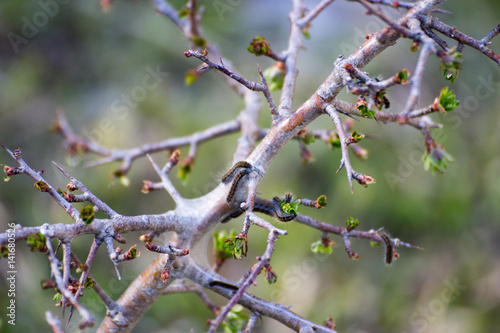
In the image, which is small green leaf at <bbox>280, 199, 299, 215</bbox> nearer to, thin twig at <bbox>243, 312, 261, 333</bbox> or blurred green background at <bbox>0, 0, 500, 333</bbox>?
thin twig at <bbox>243, 312, 261, 333</bbox>

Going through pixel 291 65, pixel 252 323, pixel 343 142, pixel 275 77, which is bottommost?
pixel 252 323

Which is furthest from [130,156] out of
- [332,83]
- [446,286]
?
[446,286]

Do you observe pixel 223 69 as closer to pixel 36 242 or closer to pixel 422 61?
pixel 422 61

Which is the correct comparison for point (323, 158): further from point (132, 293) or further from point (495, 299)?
point (132, 293)

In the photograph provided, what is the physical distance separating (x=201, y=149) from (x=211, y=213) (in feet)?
8.47

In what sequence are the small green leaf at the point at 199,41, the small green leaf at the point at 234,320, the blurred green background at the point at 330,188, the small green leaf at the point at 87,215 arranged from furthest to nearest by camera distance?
the blurred green background at the point at 330,188 → the small green leaf at the point at 199,41 → the small green leaf at the point at 234,320 → the small green leaf at the point at 87,215

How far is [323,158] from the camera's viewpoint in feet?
11.1

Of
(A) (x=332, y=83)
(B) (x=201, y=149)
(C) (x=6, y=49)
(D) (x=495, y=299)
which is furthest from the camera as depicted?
(C) (x=6, y=49)

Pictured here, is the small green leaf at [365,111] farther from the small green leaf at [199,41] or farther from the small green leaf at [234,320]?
the small green leaf at [199,41]

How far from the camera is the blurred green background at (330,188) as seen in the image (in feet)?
10.5

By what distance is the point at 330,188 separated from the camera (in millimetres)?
3410

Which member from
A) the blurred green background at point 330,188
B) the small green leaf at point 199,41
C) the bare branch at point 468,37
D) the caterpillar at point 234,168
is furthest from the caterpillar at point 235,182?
the blurred green background at point 330,188

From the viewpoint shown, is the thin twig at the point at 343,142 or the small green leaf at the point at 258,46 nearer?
the thin twig at the point at 343,142

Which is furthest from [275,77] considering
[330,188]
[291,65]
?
[330,188]
